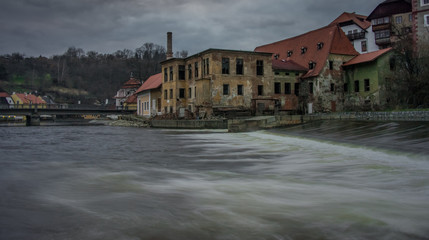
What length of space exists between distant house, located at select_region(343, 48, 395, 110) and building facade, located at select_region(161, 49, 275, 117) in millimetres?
9488

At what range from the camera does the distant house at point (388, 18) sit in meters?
54.0

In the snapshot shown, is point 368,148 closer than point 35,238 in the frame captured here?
No

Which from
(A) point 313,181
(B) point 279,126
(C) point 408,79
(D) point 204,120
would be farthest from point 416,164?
(D) point 204,120

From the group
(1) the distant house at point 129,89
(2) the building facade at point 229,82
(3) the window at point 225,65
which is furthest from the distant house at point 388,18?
(1) the distant house at point 129,89

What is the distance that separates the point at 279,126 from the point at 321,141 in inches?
450

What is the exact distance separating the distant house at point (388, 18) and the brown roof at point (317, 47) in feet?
53.5

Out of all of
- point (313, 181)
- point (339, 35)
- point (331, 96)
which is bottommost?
point (313, 181)

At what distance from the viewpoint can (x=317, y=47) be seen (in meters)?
43.3

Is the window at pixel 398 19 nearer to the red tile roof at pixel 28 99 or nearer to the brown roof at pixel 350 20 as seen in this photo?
the brown roof at pixel 350 20

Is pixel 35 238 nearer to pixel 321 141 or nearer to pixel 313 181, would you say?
pixel 313 181

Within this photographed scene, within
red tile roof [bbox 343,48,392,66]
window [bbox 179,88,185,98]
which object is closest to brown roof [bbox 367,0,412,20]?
red tile roof [bbox 343,48,392,66]

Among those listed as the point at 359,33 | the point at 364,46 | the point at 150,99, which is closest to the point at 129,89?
the point at 150,99

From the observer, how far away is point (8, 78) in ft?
415

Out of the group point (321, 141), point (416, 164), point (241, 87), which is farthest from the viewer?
point (241, 87)
